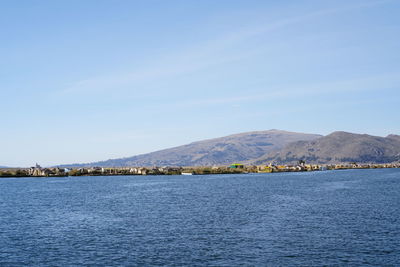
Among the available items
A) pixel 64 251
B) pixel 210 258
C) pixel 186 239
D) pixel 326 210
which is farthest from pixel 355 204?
pixel 64 251

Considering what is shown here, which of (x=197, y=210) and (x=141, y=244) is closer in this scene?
(x=141, y=244)

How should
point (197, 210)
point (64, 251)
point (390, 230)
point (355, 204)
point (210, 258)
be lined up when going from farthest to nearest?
point (355, 204) → point (197, 210) → point (390, 230) → point (64, 251) → point (210, 258)

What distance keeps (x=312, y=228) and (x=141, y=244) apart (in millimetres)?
24018

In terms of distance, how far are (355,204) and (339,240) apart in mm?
38242

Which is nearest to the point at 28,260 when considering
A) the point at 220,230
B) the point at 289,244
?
the point at 220,230

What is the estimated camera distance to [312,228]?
2202 inches

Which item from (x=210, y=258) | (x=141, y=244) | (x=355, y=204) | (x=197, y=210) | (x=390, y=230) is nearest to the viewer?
(x=210, y=258)

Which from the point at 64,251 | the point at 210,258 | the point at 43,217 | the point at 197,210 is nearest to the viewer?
the point at 210,258

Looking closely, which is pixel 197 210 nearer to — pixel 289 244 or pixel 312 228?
pixel 312 228

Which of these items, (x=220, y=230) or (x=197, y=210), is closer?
(x=220, y=230)

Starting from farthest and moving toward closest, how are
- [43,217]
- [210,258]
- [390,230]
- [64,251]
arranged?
[43,217] → [390,230] → [64,251] → [210,258]

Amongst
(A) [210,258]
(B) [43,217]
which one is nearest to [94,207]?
(B) [43,217]

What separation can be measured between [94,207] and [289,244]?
5140cm

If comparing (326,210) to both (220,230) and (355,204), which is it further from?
(220,230)
